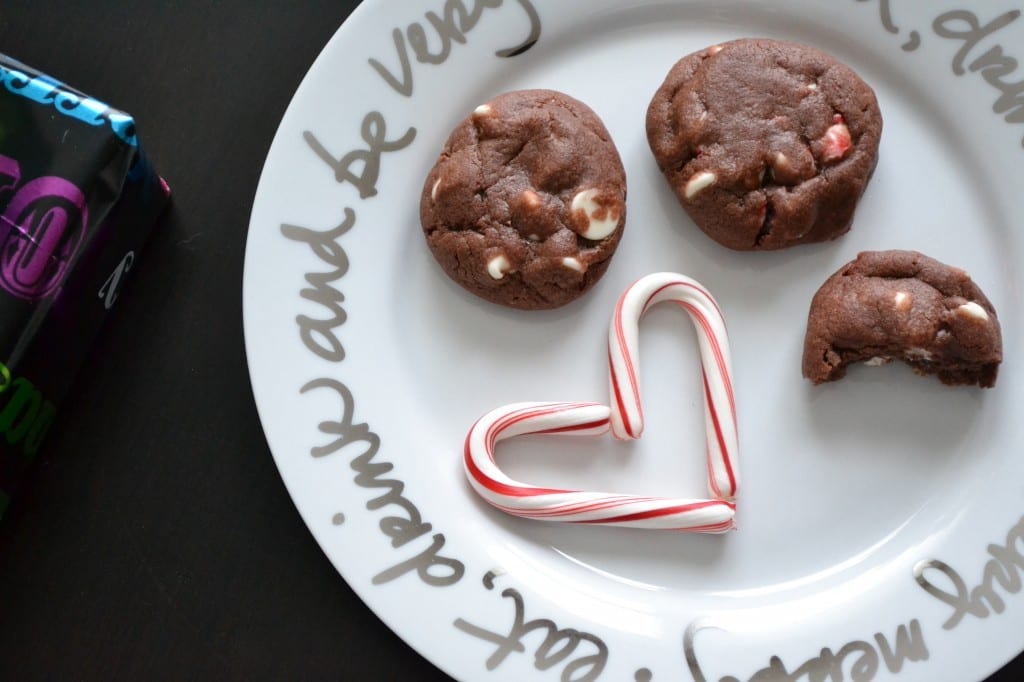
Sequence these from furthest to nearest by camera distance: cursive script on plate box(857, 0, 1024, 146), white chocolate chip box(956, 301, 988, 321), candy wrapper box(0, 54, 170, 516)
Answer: cursive script on plate box(857, 0, 1024, 146), white chocolate chip box(956, 301, 988, 321), candy wrapper box(0, 54, 170, 516)

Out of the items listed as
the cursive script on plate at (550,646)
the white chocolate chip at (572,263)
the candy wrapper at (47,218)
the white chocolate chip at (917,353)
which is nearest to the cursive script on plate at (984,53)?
the white chocolate chip at (917,353)

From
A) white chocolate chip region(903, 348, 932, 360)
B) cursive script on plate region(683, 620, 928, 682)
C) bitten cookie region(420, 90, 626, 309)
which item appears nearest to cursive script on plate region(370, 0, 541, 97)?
bitten cookie region(420, 90, 626, 309)

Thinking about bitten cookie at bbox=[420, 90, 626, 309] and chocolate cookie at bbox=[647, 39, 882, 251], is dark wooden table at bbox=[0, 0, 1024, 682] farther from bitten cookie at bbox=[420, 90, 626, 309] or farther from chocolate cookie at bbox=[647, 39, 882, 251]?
chocolate cookie at bbox=[647, 39, 882, 251]

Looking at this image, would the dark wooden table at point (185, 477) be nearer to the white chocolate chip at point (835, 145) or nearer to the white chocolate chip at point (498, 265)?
the white chocolate chip at point (498, 265)

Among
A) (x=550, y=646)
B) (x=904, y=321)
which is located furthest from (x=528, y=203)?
(x=550, y=646)

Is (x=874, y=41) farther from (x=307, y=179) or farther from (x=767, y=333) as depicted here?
(x=307, y=179)

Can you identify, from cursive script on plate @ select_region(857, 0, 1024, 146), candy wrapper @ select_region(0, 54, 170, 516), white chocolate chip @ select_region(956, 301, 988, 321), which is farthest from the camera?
cursive script on plate @ select_region(857, 0, 1024, 146)

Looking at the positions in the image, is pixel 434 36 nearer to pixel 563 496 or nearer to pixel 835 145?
pixel 835 145
